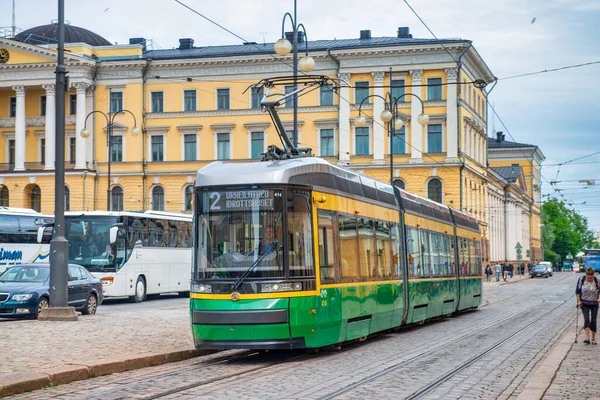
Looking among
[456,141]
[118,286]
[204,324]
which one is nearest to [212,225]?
[204,324]

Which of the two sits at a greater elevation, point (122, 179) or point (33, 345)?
point (122, 179)

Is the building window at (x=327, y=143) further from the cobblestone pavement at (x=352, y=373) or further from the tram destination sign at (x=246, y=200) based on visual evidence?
the tram destination sign at (x=246, y=200)

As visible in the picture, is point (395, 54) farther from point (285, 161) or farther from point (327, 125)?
point (285, 161)

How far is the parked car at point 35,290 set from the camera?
23.0 metres

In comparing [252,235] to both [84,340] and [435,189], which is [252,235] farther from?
[435,189]

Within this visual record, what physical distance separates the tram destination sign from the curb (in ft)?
7.72

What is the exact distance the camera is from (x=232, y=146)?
73.6 metres

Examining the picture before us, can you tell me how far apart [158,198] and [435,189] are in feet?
68.2

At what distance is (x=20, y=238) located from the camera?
115 ft

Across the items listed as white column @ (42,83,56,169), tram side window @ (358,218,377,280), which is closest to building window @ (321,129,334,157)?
white column @ (42,83,56,169)

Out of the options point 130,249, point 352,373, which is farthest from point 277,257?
point 130,249

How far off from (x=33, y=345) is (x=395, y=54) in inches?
2254

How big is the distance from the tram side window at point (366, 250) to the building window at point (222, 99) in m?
56.4

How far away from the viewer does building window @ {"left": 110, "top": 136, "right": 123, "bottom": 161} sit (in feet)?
245
